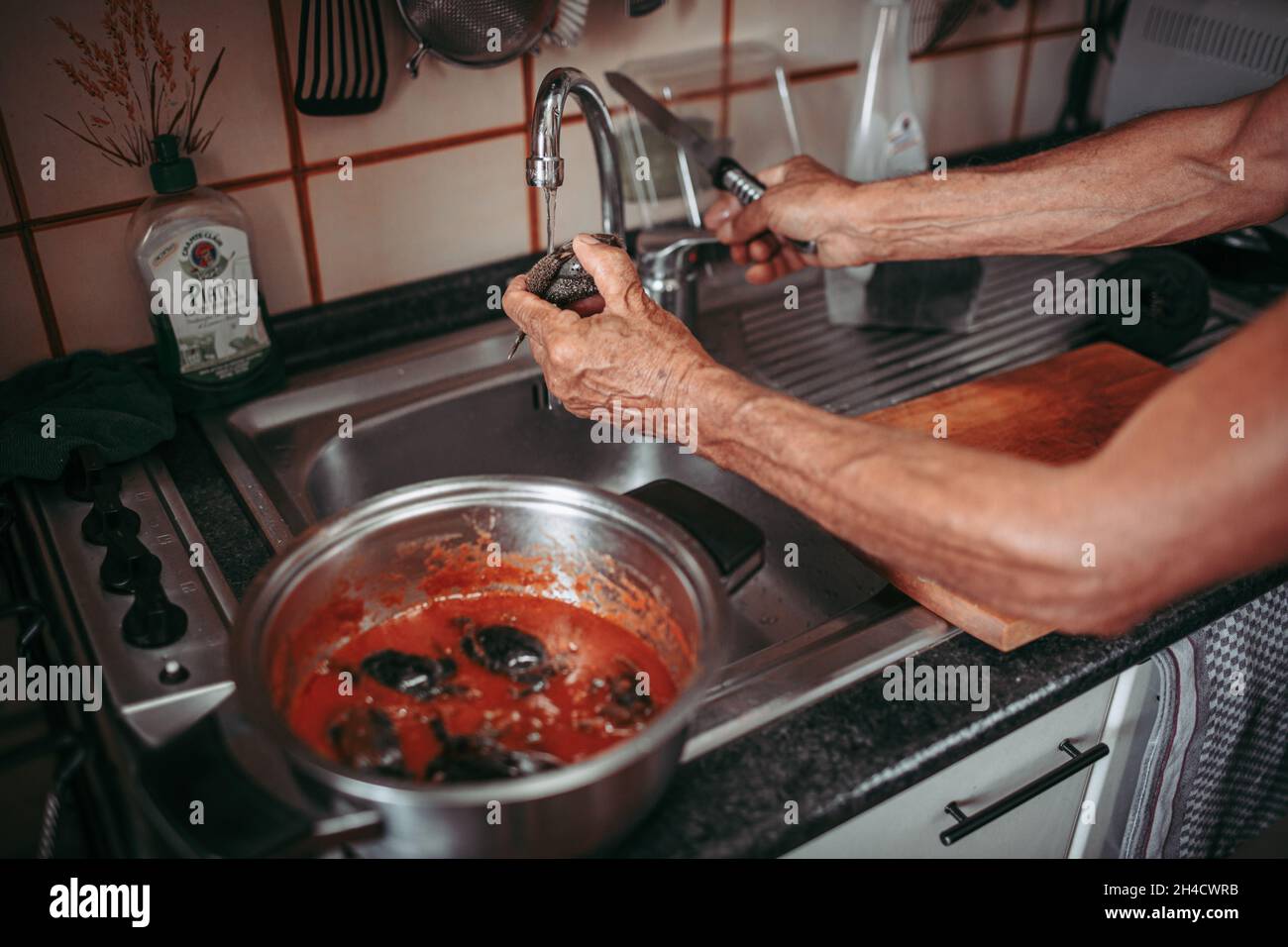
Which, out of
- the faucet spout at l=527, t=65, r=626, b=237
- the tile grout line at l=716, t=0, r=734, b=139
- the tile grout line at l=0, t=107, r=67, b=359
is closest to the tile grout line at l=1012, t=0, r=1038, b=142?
the tile grout line at l=716, t=0, r=734, b=139

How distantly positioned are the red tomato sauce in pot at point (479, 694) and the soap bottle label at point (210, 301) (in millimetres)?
374

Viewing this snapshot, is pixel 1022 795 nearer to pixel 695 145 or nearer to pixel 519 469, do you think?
pixel 519 469

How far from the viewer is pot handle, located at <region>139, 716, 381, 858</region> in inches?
23.6

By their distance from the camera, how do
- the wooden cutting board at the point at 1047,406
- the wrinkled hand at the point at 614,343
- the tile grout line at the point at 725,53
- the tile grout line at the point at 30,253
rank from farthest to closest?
the tile grout line at the point at 725,53 → the wooden cutting board at the point at 1047,406 → the tile grout line at the point at 30,253 → the wrinkled hand at the point at 614,343

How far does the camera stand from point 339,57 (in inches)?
40.8

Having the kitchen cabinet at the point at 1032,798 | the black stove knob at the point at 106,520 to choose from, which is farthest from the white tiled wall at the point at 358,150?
the kitchen cabinet at the point at 1032,798

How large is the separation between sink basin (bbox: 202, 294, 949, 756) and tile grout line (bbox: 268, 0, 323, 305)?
4.2 inches

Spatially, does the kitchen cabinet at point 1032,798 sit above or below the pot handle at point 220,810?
below

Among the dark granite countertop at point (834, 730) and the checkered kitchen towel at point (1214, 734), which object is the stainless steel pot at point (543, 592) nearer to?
the dark granite countertop at point (834, 730)

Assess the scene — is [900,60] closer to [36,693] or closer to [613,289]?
[613,289]

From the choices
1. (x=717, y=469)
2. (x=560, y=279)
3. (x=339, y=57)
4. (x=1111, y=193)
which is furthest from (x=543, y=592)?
(x=1111, y=193)

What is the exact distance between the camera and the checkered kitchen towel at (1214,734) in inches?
37.9

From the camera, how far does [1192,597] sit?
0.91 metres

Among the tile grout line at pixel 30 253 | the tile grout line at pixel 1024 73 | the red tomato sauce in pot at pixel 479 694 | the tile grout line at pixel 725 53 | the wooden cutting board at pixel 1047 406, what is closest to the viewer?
the red tomato sauce in pot at pixel 479 694
